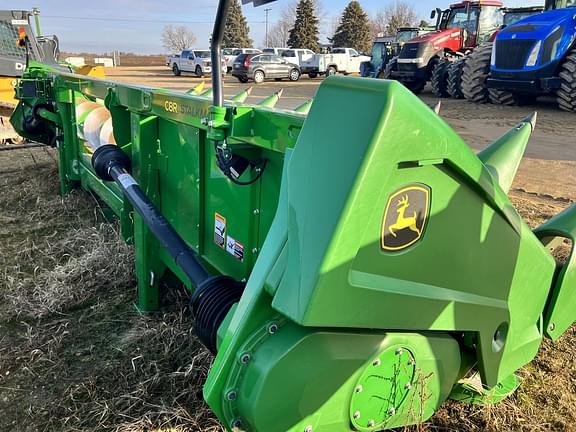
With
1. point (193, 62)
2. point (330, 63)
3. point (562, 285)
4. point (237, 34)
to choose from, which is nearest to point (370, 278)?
point (562, 285)

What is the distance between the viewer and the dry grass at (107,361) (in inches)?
90.1

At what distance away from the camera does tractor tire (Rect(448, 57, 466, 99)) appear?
14938 millimetres

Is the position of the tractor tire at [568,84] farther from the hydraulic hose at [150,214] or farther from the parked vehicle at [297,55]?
the parked vehicle at [297,55]

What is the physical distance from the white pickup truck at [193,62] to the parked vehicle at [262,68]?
5.28 m

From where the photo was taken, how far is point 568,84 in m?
11.5

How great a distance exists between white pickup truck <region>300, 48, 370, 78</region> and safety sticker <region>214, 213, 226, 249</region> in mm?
29452

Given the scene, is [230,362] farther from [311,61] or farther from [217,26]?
[311,61]

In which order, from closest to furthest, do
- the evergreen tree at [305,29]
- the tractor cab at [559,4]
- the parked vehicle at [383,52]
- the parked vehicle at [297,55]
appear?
the tractor cab at [559,4], the parked vehicle at [383,52], the parked vehicle at [297,55], the evergreen tree at [305,29]

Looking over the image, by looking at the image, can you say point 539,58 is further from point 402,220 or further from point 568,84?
point 402,220

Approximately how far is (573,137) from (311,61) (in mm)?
23448

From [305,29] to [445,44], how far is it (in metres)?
37.1

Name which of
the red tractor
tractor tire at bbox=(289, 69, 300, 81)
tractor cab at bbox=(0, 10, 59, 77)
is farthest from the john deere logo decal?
tractor tire at bbox=(289, 69, 300, 81)

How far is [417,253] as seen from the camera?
1476mm

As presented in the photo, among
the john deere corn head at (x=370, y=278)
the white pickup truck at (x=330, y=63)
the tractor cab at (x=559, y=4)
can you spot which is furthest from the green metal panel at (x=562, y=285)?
the white pickup truck at (x=330, y=63)
